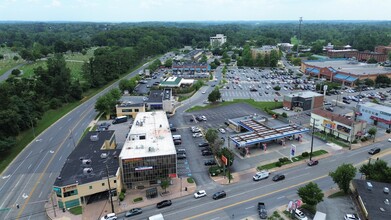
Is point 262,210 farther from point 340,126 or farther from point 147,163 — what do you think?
point 340,126

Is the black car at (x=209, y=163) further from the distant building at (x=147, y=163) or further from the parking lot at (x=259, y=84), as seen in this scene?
the parking lot at (x=259, y=84)

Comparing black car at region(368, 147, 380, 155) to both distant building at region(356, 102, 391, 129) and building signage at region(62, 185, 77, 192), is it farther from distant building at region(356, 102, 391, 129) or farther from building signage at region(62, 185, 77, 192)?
building signage at region(62, 185, 77, 192)

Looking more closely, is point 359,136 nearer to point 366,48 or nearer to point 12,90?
point 12,90

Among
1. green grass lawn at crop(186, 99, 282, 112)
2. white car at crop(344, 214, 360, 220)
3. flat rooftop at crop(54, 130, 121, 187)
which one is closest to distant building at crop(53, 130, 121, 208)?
flat rooftop at crop(54, 130, 121, 187)

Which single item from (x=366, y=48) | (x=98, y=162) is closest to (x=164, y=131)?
(x=98, y=162)

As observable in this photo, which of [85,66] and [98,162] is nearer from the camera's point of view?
[98,162]
